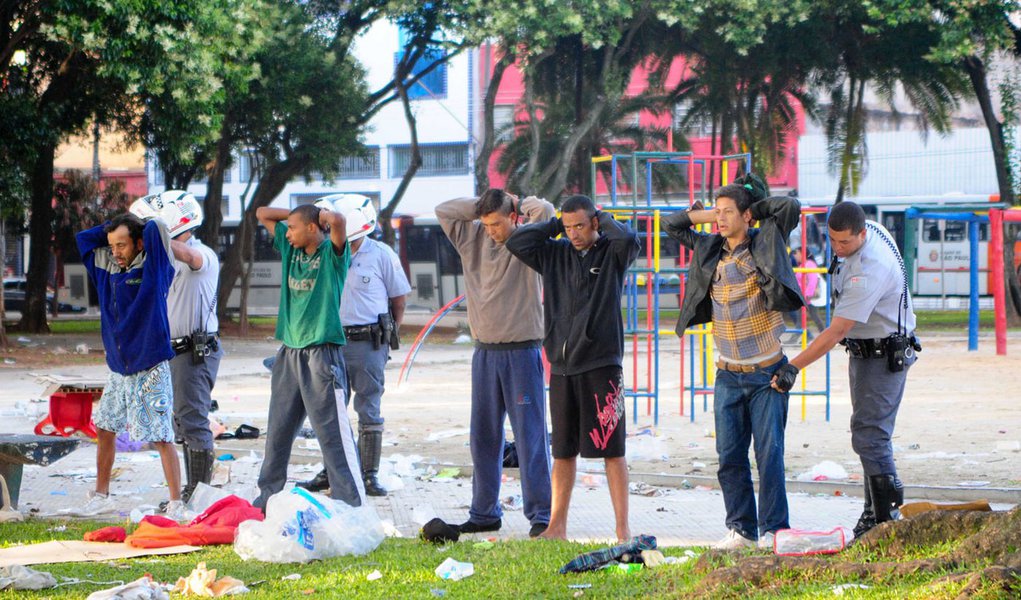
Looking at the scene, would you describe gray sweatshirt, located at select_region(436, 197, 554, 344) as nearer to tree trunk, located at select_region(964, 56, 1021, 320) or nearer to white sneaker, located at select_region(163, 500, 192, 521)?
white sneaker, located at select_region(163, 500, 192, 521)

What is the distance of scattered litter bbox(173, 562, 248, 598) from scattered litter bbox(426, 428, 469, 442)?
5.62m

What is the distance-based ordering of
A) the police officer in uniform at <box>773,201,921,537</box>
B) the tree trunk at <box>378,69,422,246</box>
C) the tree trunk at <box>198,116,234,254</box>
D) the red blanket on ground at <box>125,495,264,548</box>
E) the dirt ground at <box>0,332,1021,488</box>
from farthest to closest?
the tree trunk at <box>378,69,422,246</box> → the tree trunk at <box>198,116,234,254</box> → the dirt ground at <box>0,332,1021,488</box> → the red blanket on ground at <box>125,495,264,548</box> → the police officer in uniform at <box>773,201,921,537</box>

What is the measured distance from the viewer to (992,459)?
31.6ft

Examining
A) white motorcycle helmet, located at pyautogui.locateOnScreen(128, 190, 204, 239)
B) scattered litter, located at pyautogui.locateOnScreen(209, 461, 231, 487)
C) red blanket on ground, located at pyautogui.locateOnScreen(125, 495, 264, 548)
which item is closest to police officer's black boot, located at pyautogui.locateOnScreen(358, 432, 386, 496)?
scattered litter, located at pyautogui.locateOnScreen(209, 461, 231, 487)

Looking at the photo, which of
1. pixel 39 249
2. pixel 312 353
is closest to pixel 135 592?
pixel 312 353

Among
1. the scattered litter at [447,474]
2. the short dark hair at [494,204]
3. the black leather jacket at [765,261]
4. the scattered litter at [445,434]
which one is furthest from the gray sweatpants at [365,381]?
the black leather jacket at [765,261]

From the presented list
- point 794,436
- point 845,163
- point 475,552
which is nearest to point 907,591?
point 475,552

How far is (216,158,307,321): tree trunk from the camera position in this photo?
27.7 m

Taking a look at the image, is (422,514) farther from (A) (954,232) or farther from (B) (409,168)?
(A) (954,232)

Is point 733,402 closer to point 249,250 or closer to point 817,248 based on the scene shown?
point 249,250

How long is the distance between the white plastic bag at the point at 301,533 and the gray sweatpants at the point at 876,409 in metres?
2.49

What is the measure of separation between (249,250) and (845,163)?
44.2ft

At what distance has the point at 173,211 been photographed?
784 cm

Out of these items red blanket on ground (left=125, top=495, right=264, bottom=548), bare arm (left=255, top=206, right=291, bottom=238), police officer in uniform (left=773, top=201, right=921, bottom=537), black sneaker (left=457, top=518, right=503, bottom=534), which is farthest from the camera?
bare arm (left=255, top=206, right=291, bottom=238)
